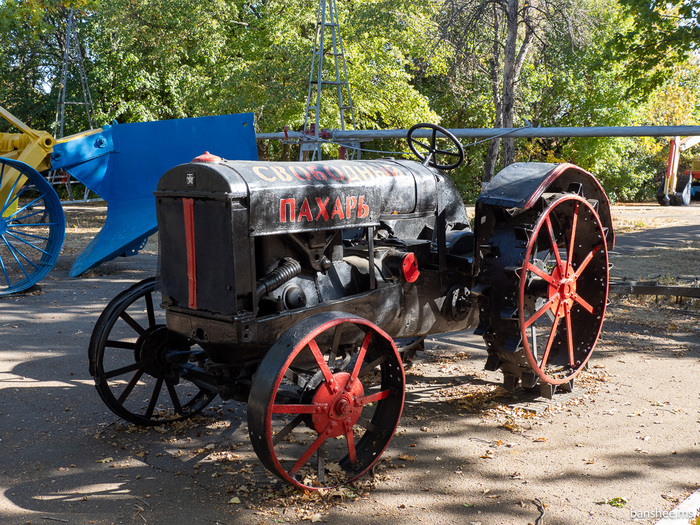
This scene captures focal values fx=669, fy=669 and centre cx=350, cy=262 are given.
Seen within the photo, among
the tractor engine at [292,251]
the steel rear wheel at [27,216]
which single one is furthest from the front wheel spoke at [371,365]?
the steel rear wheel at [27,216]

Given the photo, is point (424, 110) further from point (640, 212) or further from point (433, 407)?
point (433, 407)

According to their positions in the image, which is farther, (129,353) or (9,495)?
(129,353)

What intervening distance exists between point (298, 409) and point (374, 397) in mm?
454

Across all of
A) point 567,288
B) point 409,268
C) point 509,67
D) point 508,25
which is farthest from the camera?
point 509,67

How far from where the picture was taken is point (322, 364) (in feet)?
10.2

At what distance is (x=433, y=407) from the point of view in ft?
14.5

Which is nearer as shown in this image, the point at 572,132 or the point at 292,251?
the point at 292,251

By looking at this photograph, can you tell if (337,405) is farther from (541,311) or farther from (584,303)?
(584,303)

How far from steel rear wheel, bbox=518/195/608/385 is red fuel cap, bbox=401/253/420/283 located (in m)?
0.66

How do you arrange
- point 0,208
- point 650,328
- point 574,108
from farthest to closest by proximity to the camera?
1. point 574,108
2. point 0,208
3. point 650,328

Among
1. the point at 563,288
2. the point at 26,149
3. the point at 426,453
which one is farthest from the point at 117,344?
the point at 26,149

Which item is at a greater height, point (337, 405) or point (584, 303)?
point (584, 303)

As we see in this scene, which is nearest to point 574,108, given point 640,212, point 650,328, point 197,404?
point 640,212

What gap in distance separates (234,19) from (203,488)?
16.9m
